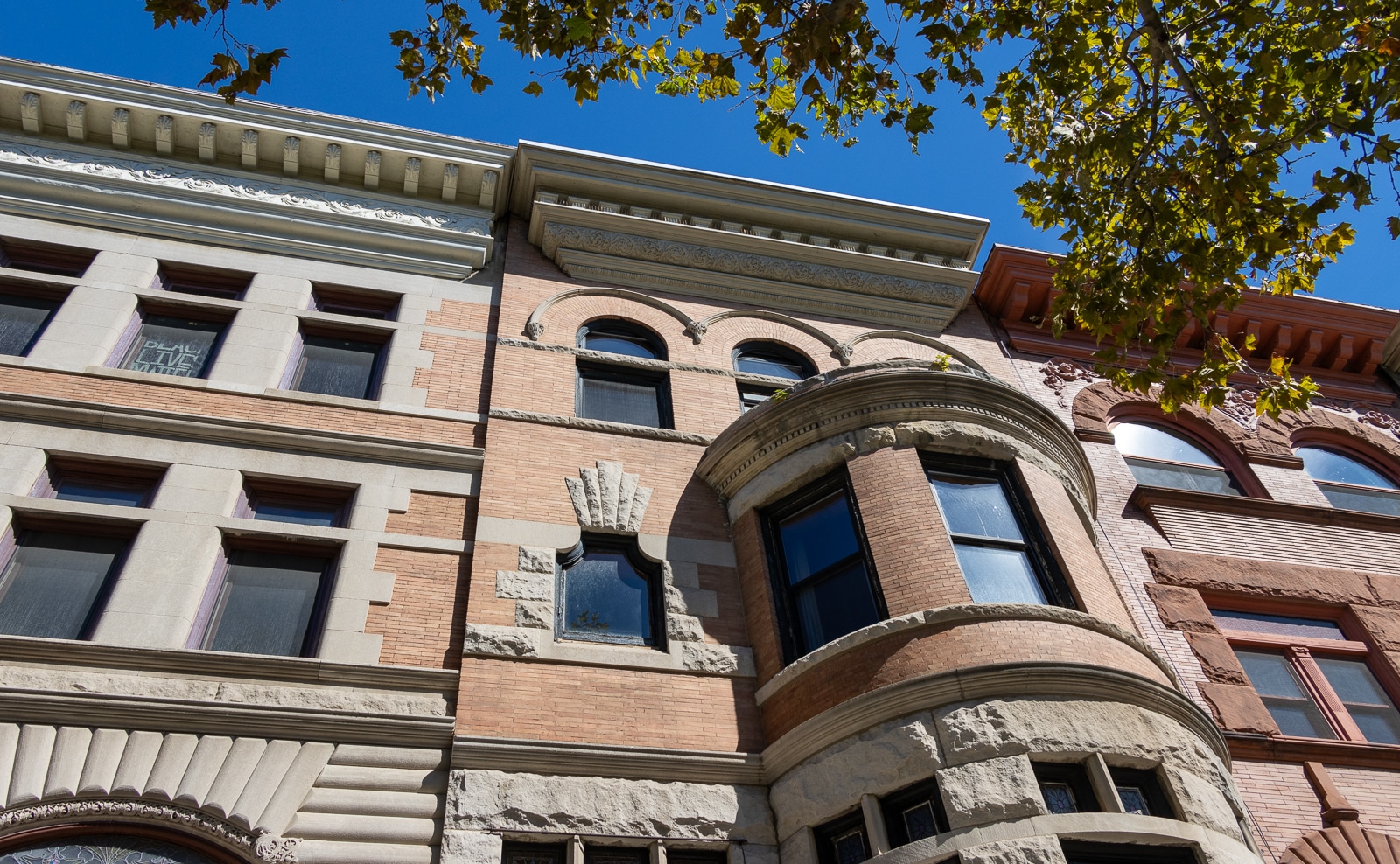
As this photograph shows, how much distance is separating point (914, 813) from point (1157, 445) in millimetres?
9630

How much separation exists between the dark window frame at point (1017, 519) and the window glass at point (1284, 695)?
3737 millimetres

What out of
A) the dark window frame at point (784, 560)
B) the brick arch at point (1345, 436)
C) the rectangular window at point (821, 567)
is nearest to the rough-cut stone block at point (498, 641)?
the dark window frame at point (784, 560)

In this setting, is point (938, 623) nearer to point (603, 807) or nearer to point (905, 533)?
point (905, 533)

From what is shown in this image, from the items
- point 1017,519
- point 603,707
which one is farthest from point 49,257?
point 1017,519

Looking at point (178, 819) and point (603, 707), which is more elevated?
point (603, 707)

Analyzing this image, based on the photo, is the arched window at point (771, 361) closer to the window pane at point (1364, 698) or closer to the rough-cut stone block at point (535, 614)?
the rough-cut stone block at point (535, 614)

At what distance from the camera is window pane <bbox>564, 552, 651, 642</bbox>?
9633 mm

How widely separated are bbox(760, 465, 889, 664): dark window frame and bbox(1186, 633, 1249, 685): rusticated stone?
4701 millimetres

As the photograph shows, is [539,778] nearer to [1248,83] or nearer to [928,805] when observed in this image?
[928,805]

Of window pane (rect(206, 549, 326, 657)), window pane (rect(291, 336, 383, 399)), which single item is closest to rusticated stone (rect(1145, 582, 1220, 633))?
window pane (rect(206, 549, 326, 657))

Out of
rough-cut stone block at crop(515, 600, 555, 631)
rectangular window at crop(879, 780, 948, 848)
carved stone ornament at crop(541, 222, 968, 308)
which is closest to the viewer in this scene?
rectangular window at crop(879, 780, 948, 848)

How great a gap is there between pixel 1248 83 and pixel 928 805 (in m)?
7.65

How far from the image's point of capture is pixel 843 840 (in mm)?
7988

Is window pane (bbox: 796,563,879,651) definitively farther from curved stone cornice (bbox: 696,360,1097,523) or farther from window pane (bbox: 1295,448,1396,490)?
window pane (bbox: 1295,448,1396,490)
